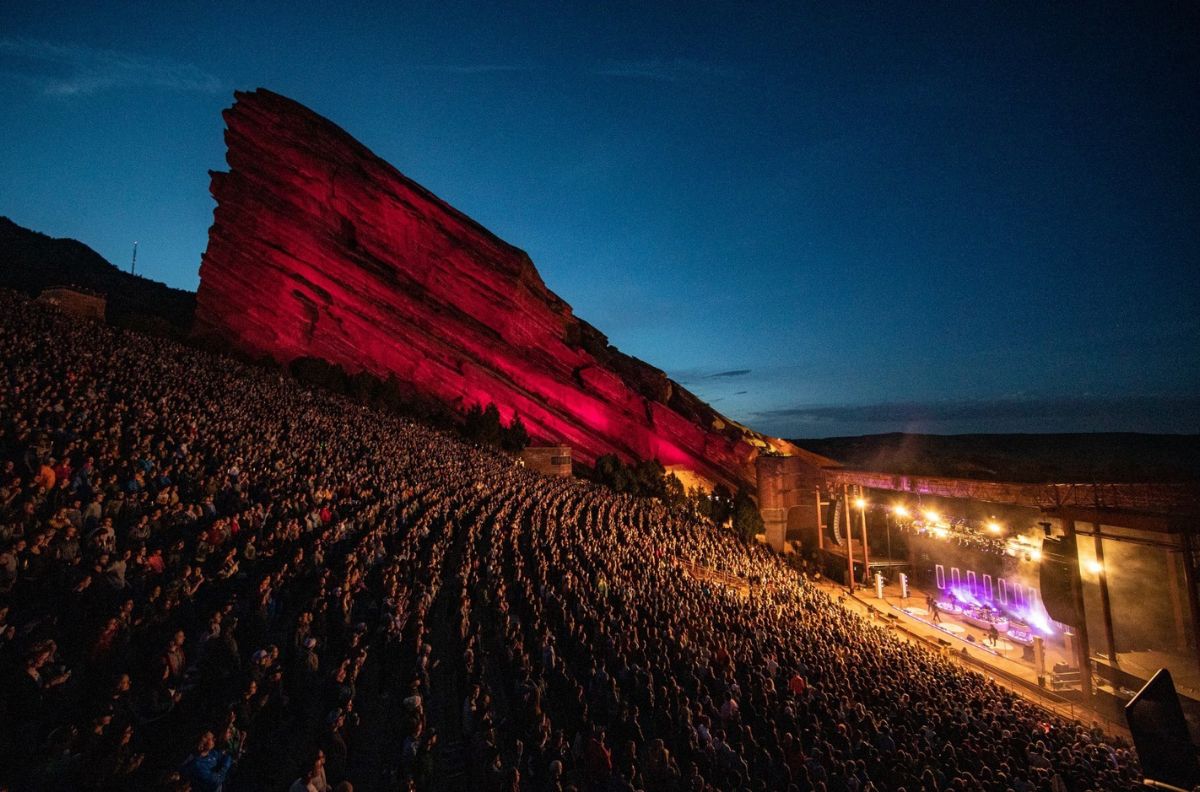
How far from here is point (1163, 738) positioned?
150 inches

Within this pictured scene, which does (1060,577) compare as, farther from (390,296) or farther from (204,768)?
(390,296)

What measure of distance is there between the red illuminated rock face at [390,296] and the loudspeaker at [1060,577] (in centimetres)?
3060

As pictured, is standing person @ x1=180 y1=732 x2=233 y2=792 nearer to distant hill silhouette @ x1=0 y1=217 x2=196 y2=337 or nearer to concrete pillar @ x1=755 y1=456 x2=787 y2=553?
concrete pillar @ x1=755 y1=456 x2=787 y2=553

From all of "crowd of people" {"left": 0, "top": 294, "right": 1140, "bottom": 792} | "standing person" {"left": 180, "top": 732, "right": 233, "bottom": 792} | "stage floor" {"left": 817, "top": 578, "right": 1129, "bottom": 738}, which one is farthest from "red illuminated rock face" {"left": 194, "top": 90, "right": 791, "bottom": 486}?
"standing person" {"left": 180, "top": 732, "right": 233, "bottom": 792}

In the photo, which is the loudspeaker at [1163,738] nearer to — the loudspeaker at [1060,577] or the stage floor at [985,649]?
the stage floor at [985,649]

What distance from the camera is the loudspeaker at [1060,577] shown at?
1633 centimetres

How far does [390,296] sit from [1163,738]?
1880 inches

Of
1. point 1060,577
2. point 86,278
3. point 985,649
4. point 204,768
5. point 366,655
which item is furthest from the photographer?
point 86,278

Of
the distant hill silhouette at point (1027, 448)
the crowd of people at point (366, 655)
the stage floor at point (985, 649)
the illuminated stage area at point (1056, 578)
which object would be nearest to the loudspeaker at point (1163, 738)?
the crowd of people at point (366, 655)

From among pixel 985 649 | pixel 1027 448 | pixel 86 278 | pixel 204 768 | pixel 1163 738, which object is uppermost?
pixel 86 278

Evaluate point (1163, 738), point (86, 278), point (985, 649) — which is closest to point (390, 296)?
point (985, 649)

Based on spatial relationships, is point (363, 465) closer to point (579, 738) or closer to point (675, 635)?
point (675, 635)

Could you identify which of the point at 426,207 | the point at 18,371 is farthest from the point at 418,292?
the point at 18,371

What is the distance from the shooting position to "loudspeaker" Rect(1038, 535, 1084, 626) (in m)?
16.3
